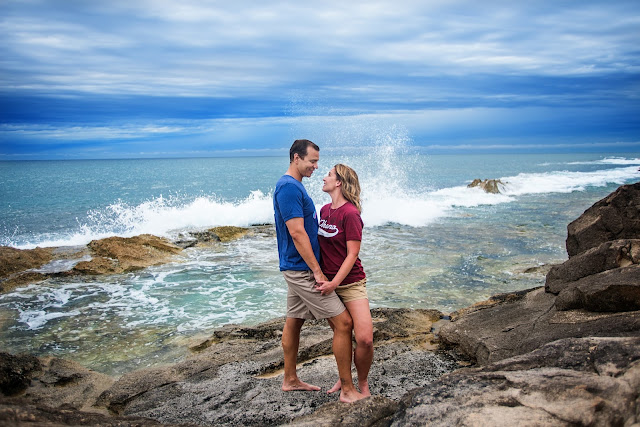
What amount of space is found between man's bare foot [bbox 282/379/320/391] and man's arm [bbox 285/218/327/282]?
1.09 m

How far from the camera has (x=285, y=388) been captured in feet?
13.9

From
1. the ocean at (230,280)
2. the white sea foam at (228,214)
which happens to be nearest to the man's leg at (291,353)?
the ocean at (230,280)

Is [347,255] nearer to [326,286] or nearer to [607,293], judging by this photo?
[326,286]

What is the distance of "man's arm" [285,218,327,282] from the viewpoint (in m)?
3.72

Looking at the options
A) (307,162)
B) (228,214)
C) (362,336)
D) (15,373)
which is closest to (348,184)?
(307,162)

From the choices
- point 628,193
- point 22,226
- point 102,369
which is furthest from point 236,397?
point 22,226

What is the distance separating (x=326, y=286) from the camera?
3.75 meters

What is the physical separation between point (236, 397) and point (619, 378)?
9.76 feet

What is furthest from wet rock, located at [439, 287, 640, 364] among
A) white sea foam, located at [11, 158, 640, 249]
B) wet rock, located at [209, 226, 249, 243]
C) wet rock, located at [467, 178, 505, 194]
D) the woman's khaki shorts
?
wet rock, located at [467, 178, 505, 194]

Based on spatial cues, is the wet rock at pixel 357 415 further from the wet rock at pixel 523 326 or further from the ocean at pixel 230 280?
the ocean at pixel 230 280

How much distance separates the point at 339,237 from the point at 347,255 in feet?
0.54

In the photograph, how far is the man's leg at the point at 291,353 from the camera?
4195 millimetres

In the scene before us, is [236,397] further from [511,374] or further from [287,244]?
[511,374]

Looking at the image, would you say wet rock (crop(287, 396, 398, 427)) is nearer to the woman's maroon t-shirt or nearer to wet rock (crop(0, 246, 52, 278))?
the woman's maroon t-shirt
